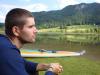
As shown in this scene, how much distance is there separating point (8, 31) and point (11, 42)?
16 centimetres

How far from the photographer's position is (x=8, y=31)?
11.3 feet

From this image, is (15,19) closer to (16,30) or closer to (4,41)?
(16,30)

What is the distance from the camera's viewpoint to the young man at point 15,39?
10.3 ft

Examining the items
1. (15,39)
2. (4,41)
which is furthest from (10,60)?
(15,39)

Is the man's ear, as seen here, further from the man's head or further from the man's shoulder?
the man's shoulder

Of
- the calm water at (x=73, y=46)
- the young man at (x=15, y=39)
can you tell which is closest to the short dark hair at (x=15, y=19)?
the young man at (x=15, y=39)

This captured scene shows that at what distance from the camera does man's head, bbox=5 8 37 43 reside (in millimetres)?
3350

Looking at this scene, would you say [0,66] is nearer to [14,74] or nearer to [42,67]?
[14,74]

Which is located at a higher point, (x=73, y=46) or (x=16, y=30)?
(x=16, y=30)

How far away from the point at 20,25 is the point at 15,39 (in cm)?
17

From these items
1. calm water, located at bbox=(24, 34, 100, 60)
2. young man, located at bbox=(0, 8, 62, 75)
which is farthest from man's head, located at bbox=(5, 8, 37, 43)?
calm water, located at bbox=(24, 34, 100, 60)

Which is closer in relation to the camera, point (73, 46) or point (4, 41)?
point (4, 41)

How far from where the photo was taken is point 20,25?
11.2ft

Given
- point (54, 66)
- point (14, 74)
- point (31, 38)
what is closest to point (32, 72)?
point (54, 66)
